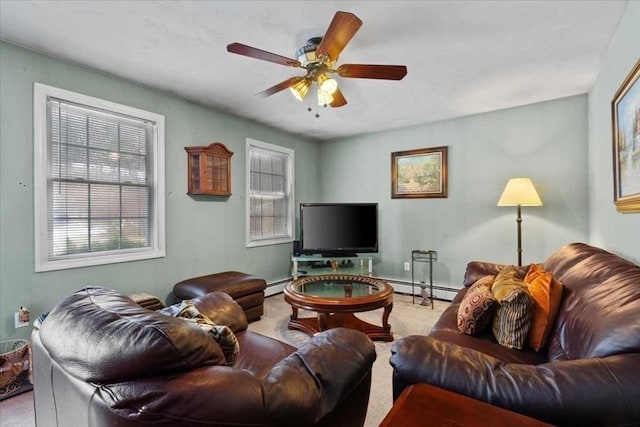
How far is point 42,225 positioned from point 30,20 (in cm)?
145

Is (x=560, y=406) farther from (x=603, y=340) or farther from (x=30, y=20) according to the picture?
(x=30, y=20)

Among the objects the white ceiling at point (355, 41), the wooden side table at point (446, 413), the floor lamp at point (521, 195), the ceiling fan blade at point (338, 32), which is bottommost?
the wooden side table at point (446, 413)

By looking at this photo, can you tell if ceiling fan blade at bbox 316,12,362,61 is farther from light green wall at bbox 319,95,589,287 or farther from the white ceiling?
light green wall at bbox 319,95,589,287

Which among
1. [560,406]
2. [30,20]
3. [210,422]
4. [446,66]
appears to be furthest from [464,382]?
[30,20]

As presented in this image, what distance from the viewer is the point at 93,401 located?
926 mm

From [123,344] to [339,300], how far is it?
5.93ft

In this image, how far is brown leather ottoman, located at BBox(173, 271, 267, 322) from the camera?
305 cm

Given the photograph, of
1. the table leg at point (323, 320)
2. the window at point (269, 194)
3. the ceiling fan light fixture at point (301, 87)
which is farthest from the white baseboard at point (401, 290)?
the ceiling fan light fixture at point (301, 87)

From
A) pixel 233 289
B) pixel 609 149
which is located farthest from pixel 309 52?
pixel 609 149

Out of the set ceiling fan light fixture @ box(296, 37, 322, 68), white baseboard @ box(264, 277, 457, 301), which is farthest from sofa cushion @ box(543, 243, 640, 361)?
white baseboard @ box(264, 277, 457, 301)

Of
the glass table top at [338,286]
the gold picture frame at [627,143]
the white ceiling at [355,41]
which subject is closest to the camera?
the gold picture frame at [627,143]

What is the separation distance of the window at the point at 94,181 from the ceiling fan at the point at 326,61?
165 centimetres

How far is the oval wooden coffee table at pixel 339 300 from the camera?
2486 mm

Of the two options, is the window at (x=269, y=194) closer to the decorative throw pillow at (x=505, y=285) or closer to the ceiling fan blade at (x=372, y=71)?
the ceiling fan blade at (x=372, y=71)
